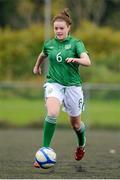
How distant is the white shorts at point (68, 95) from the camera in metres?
9.41

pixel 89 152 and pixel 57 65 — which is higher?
pixel 57 65

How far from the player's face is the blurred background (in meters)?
12.3

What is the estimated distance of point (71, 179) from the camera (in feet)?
25.9

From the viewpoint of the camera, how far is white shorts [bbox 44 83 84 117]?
941 cm

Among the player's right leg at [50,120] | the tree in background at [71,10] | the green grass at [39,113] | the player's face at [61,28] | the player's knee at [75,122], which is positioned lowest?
the tree in background at [71,10]

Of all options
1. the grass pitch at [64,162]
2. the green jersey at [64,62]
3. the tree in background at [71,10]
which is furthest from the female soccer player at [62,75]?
the tree in background at [71,10]

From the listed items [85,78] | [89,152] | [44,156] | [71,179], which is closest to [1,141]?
[89,152]

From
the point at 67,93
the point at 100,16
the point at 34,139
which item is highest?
the point at 67,93

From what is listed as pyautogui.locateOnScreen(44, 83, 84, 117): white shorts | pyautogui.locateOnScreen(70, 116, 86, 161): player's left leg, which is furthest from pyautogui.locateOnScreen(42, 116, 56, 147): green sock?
pyautogui.locateOnScreen(70, 116, 86, 161): player's left leg

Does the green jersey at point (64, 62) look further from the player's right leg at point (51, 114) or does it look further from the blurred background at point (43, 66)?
the blurred background at point (43, 66)

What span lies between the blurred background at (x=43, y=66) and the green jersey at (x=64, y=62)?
12.2 meters

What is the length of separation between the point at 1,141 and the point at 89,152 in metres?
3.46

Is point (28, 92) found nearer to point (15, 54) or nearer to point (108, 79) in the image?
point (108, 79)

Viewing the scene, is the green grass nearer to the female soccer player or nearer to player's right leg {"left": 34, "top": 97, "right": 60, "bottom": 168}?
the female soccer player
